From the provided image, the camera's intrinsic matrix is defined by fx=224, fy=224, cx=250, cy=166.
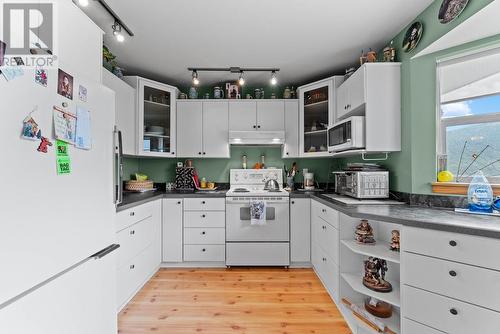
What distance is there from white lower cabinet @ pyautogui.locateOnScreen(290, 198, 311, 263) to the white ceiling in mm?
1737

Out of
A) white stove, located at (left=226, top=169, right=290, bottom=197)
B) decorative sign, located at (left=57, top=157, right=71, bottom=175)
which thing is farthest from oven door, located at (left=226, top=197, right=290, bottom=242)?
decorative sign, located at (left=57, top=157, right=71, bottom=175)

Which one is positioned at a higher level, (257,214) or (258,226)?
(257,214)

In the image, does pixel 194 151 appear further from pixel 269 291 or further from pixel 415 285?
pixel 415 285

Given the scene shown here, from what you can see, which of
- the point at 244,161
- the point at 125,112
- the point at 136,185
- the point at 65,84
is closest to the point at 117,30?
the point at 125,112

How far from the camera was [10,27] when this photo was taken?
0.77 metres

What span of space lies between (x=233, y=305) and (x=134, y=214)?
49.7 inches

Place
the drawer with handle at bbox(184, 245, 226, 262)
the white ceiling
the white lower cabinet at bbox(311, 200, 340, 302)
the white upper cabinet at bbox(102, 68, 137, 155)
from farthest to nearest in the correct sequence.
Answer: the drawer with handle at bbox(184, 245, 226, 262), the white upper cabinet at bbox(102, 68, 137, 155), the white lower cabinet at bbox(311, 200, 340, 302), the white ceiling

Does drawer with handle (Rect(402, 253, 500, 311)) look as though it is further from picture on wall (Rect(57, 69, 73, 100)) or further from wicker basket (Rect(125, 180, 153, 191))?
wicker basket (Rect(125, 180, 153, 191))

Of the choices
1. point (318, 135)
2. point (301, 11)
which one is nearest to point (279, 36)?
point (301, 11)

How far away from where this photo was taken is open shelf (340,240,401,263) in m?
1.58

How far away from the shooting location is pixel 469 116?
1.80m

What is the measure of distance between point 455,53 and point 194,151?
112 inches

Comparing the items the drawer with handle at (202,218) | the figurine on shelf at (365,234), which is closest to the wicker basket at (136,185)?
the drawer with handle at (202,218)

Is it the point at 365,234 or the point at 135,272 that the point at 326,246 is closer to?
the point at 365,234
